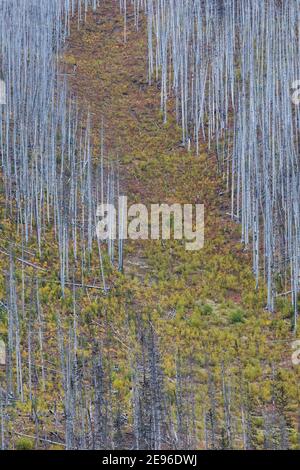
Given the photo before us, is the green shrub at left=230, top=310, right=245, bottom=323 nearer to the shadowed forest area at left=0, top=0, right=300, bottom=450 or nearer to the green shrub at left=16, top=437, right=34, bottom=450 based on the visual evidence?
the shadowed forest area at left=0, top=0, right=300, bottom=450

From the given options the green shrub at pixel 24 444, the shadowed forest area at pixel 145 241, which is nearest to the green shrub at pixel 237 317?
the shadowed forest area at pixel 145 241

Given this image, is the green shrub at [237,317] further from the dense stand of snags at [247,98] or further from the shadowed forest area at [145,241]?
the dense stand of snags at [247,98]

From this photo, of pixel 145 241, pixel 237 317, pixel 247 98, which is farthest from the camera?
pixel 247 98

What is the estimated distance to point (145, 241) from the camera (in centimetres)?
1717

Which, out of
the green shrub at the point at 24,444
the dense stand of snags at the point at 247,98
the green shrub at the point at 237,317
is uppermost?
the dense stand of snags at the point at 247,98

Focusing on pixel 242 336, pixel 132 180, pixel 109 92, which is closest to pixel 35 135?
pixel 132 180

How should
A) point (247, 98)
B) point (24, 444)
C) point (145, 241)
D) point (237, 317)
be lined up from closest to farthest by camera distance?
point (24, 444), point (237, 317), point (145, 241), point (247, 98)

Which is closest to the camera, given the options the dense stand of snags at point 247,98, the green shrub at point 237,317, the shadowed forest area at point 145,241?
the shadowed forest area at point 145,241

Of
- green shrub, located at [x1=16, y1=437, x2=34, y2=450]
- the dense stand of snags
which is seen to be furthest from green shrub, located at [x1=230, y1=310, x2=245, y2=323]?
green shrub, located at [x1=16, y1=437, x2=34, y2=450]

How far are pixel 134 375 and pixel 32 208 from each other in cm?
587

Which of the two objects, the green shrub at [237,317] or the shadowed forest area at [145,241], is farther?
the green shrub at [237,317]

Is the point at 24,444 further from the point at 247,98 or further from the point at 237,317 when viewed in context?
the point at 247,98

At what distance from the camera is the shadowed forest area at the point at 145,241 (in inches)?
454

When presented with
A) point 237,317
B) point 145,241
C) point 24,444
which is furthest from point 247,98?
point 24,444
